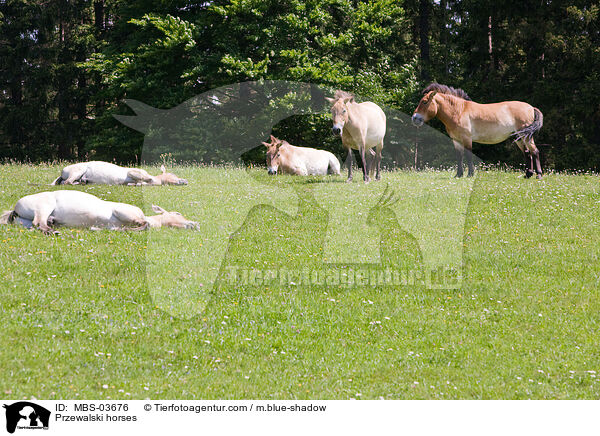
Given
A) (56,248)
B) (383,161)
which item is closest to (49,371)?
(56,248)

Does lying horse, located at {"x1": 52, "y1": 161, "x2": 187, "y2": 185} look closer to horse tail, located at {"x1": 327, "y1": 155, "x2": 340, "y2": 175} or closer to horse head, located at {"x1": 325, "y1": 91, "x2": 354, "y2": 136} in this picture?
horse head, located at {"x1": 325, "y1": 91, "x2": 354, "y2": 136}

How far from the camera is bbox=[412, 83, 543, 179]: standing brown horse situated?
1961 cm

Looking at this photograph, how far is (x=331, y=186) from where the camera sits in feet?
54.1

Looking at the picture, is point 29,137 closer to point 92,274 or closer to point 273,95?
point 273,95

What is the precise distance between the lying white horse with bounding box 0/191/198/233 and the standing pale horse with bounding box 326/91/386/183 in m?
6.31

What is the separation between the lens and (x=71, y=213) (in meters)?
11.5

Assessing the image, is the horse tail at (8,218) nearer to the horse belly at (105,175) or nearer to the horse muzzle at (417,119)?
the horse belly at (105,175)

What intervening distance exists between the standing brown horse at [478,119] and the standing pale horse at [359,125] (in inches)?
65.6

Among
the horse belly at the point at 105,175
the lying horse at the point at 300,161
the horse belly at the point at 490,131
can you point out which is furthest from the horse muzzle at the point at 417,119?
the horse belly at the point at 105,175

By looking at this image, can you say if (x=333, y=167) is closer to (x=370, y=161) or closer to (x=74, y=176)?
(x=370, y=161)

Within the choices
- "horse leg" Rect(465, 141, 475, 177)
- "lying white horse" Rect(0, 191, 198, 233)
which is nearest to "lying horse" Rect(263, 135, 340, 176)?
"horse leg" Rect(465, 141, 475, 177)

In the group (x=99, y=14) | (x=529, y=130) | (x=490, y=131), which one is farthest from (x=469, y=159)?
(x=99, y=14)
